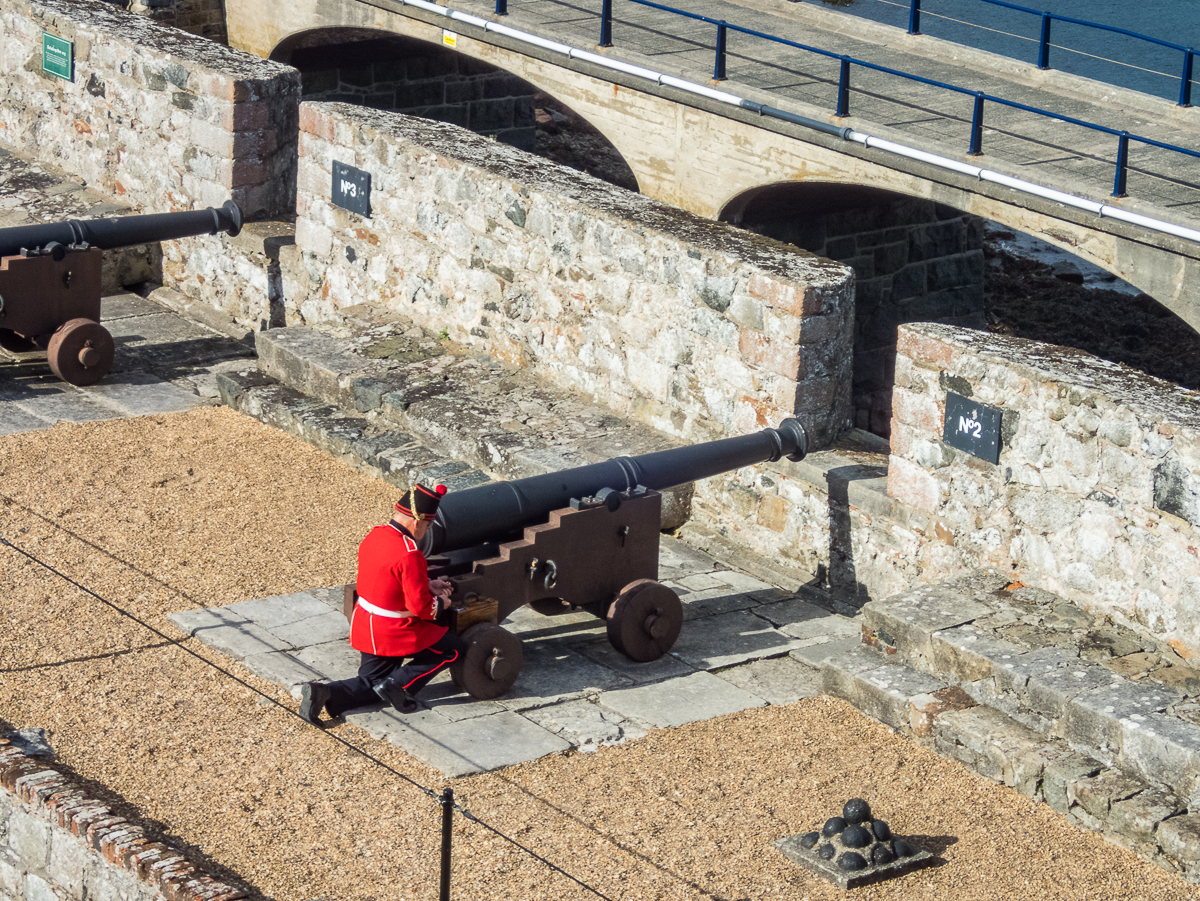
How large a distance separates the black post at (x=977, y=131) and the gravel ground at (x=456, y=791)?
5.44 metres

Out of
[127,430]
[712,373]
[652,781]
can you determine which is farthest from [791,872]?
[127,430]

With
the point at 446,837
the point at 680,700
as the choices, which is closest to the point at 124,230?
the point at 680,700

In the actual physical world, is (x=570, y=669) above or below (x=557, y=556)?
below

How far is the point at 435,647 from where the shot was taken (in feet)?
23.5

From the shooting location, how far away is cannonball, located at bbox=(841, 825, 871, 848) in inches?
243

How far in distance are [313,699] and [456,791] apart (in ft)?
2.59

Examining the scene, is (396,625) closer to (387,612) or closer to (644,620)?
(387,612)

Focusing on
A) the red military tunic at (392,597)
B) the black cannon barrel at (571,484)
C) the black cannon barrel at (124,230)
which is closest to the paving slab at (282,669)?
the red military tunic at (392,597)

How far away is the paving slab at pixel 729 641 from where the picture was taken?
800 cm

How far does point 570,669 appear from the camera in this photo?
773 cm

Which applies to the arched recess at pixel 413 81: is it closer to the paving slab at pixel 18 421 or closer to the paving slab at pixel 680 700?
the paving slab at pixel 18 421

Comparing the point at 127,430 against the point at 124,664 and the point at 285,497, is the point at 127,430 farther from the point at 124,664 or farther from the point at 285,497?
the point at 124,664

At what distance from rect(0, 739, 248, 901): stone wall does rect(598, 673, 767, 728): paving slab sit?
7.28 feet

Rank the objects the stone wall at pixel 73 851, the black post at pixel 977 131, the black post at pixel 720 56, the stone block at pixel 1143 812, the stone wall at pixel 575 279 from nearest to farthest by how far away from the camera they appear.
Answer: the stone wall at pixel 73 851
the stone block at pixel 1143 812
the stone wall at pixel 575 279
the black post at pixel 977 131
the black post at pixel 720 56
